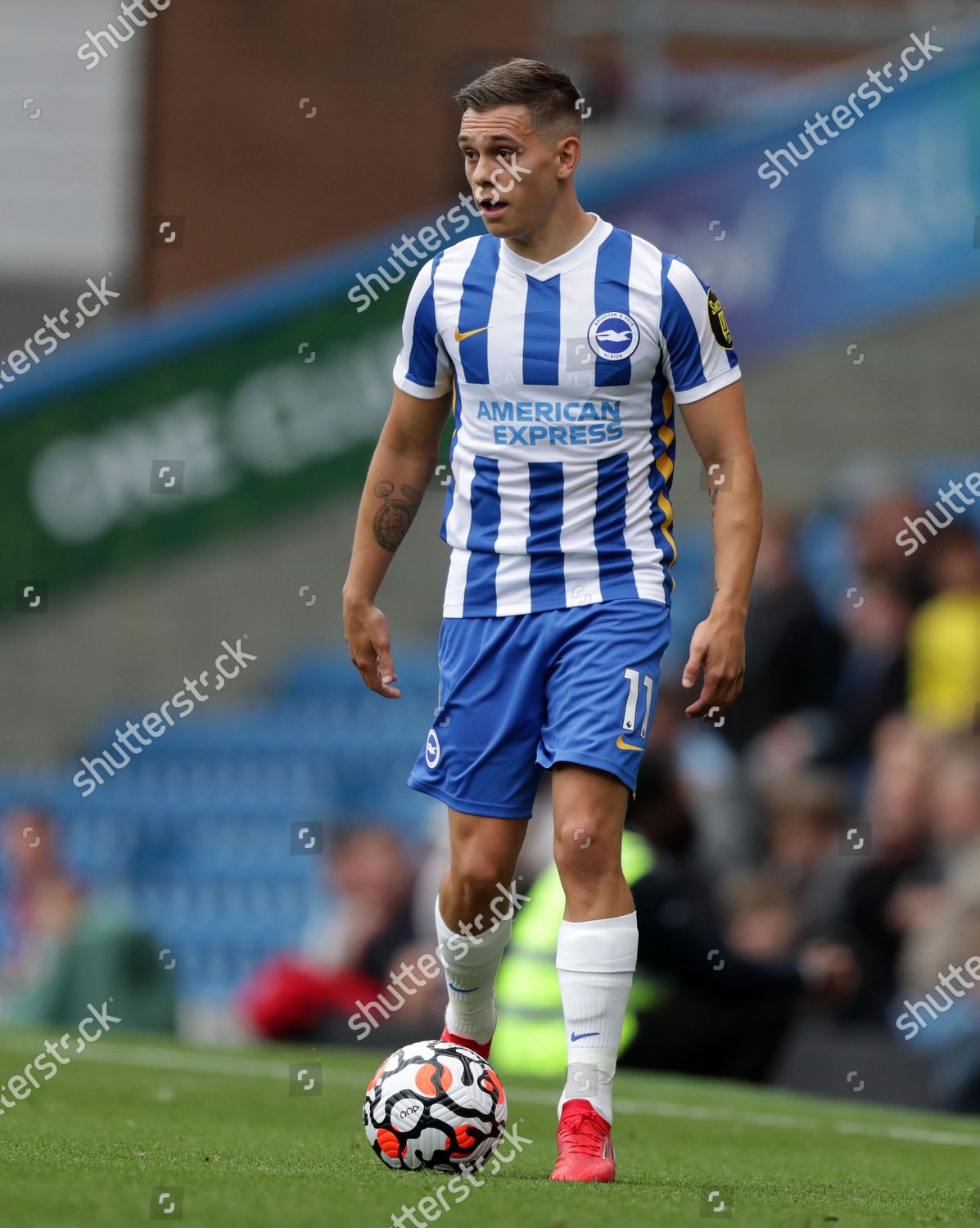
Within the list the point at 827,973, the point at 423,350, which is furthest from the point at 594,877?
the point at 827,973

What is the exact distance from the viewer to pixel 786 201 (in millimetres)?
13016

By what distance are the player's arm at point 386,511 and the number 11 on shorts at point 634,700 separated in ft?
2.15

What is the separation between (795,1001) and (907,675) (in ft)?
9.57

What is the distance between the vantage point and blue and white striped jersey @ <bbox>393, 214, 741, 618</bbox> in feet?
15.2

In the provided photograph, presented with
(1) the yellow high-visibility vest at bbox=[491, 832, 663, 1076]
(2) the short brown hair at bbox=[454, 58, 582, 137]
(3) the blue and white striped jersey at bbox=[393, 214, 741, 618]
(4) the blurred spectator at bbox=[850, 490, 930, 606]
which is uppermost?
(2) the short brown hair at bbox=[454, 58, 582, 137]

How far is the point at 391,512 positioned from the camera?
5.00 metres

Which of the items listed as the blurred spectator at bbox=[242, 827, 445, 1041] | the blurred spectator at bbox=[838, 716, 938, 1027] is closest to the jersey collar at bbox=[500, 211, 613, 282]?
the blurred spectator at bbox=[838, 716, 938, 1027]

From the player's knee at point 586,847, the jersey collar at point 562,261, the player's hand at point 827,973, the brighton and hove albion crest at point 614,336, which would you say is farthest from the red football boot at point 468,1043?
the player's hand at point 827,973

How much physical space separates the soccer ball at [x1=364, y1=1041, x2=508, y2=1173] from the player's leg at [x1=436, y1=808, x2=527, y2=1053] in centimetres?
38

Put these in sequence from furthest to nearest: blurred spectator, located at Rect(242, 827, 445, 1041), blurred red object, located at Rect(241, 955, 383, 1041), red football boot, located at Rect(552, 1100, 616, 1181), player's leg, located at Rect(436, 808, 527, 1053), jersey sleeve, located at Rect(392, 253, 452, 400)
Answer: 1. blurred red object, located at Rect(241, 955, 383, 1041)
2. blurred spectator, located at Rect(242, 827, 445, 1041)
3. jersey sleeve, located at Rect(392, 253, 452, 400)
4. player's leg, located at Rect(436, 808, 527, 1053)
5. red football boot, located at Rect(552, 1100, 616, 1181)

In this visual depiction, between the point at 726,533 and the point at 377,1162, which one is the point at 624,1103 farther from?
the point at 726,533

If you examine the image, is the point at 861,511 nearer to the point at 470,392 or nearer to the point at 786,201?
the point at 786,201

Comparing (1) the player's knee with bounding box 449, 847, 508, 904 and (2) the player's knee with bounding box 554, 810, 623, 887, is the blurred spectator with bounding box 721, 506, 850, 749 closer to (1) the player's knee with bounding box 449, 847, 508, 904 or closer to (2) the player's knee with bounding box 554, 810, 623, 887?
(1) the player's knee with bounding box 449, 847, 508, 904

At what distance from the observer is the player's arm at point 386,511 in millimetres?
4926
